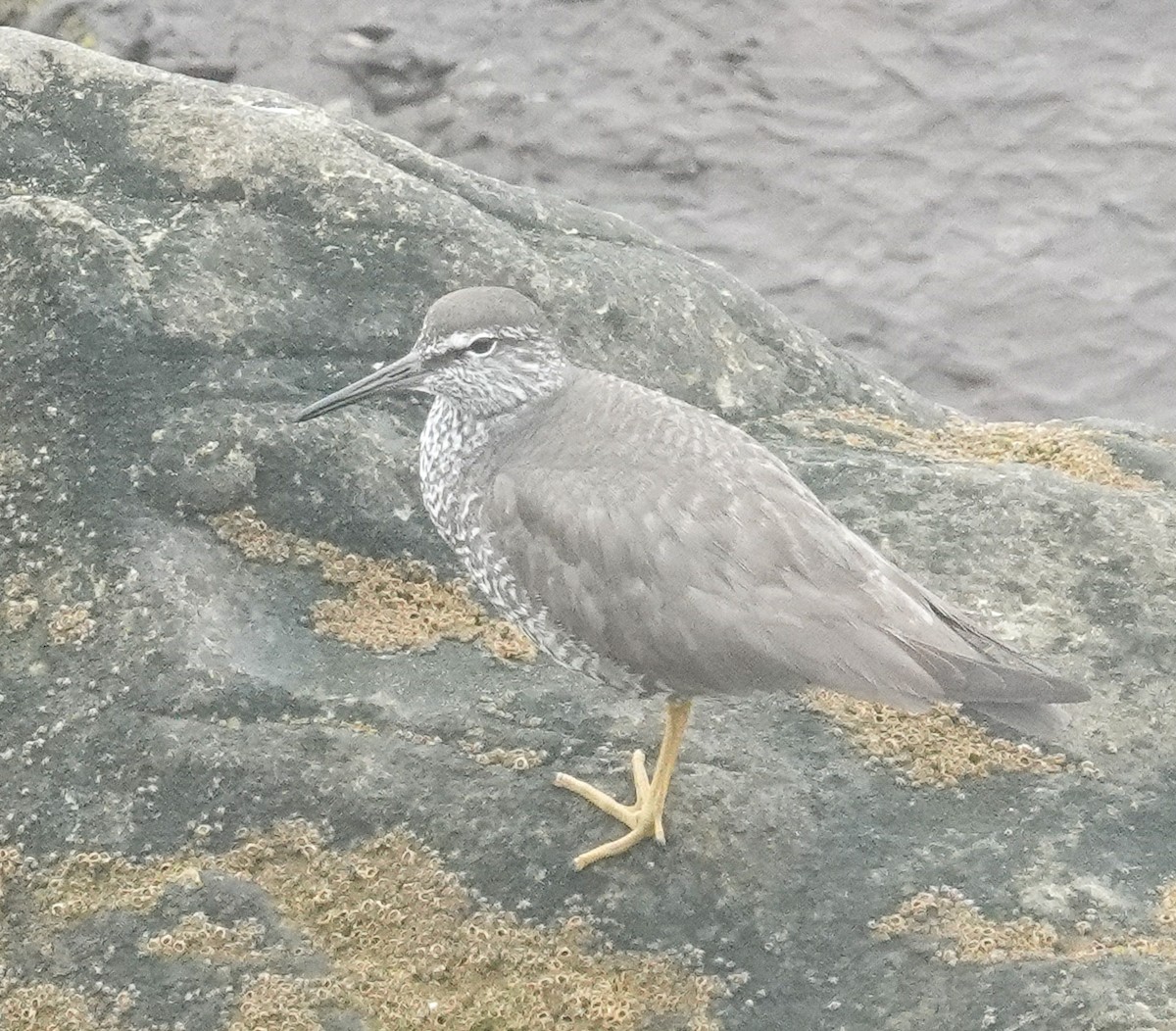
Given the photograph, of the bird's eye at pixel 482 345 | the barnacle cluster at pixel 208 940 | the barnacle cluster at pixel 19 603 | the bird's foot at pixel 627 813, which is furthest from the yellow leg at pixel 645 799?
the barnacle cluster at pixel 19 603

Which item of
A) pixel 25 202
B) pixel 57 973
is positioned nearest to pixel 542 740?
pixel 57 973

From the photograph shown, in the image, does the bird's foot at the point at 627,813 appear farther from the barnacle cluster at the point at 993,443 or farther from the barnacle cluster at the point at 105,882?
the barnacle cluster at the point at 993,443

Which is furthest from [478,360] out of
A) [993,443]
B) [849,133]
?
[849,133]

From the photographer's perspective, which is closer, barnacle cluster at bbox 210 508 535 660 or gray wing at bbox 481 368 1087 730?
gray wing at bbox 481 368 1087 730

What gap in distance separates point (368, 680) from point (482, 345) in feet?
4.15

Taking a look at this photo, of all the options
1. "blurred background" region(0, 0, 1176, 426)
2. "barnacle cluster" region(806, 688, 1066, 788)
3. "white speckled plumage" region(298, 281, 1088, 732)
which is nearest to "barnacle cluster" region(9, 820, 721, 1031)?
"white speckled plumage" region(298, 281, 1088, 732)

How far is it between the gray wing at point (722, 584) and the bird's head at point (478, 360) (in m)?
0.43

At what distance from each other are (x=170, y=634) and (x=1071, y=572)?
3.40 m

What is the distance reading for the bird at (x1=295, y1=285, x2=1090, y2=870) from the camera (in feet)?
14.4

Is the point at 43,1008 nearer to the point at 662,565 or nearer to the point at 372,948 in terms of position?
the point at 372,948

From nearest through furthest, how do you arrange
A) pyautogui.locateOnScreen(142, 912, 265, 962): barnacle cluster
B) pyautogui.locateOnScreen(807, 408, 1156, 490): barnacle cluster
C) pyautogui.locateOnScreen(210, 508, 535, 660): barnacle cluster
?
pyautogui.locateOnScreen(142, 912, 265, 962): barnacle cluster < pyautogui.locateOnScreen(210, 508, 535, 660): barnacle cluster < pyautogui.locateOnScreen(807, 408, 1156, 490): barnacle cluster

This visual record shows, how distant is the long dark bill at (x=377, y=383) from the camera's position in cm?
511

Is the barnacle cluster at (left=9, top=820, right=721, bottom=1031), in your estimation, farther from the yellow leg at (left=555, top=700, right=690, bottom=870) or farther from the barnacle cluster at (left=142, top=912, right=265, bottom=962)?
the yellow leg at (left=555, top=700, right=690, bottom=870)

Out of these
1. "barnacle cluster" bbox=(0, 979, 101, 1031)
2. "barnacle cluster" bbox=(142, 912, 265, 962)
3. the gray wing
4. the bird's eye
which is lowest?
"barnacle cluster" bbox=(0, 979, 101, 1031)
